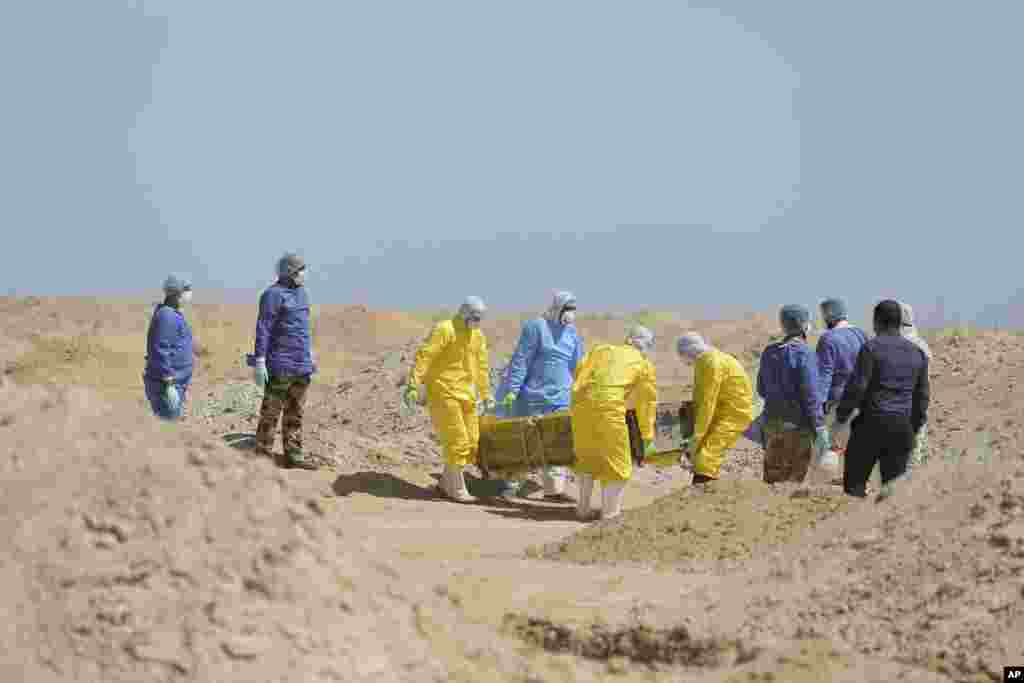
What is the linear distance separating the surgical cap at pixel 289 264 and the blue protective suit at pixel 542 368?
206 centimetres

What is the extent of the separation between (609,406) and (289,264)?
2991 mm

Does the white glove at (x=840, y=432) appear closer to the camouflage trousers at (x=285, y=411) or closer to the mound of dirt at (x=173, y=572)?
the mound of dirt at (x=173, y=572)

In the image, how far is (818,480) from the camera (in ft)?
37.7

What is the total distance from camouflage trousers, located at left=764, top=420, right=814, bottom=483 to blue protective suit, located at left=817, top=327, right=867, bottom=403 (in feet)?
1.63

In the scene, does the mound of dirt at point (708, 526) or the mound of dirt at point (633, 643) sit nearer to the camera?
the mound of dirt at point (633, 643)

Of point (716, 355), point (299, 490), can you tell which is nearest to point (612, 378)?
point (716, 355)

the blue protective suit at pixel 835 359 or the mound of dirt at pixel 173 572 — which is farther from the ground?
the blue protective suit at pixel 835 359

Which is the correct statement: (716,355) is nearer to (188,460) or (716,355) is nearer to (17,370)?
(188,460)

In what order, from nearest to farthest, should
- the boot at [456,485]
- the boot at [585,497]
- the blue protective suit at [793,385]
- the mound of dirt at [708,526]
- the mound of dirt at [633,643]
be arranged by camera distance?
the mound of dirt at [633,643] < the mound of dirt at [708,526] < the blue protective suit at [793,385] < the boot at [585,497] < the boot at [456,485]

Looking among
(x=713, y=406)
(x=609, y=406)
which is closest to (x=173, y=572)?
(x=713, y=406)

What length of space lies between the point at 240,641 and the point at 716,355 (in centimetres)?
578

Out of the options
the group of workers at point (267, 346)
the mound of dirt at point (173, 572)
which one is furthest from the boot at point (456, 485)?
the mound of dirt at point (173, 572)

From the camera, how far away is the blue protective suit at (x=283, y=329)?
1263 cm

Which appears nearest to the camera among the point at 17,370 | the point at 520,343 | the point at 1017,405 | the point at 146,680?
the point at 146,680
